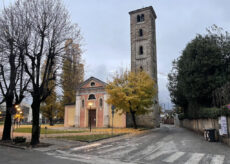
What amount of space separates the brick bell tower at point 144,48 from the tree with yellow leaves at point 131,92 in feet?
30.1

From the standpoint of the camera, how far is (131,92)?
2523 centimetres

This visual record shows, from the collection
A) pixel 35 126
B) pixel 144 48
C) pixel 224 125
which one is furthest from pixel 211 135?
pixel 144 48

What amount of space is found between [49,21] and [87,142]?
904cm

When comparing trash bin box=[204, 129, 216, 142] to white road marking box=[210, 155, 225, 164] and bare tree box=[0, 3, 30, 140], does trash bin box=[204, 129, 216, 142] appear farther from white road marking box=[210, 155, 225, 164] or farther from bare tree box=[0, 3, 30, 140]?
bare tree box=[0, 3, 30, 140]

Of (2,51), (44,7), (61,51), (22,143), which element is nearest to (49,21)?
(44,7)

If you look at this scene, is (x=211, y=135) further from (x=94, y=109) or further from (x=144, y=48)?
(x=144, y=48)

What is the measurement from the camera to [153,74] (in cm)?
3709

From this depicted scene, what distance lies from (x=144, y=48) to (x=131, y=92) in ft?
50.9

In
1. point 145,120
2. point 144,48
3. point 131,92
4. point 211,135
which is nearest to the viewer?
point 211,135

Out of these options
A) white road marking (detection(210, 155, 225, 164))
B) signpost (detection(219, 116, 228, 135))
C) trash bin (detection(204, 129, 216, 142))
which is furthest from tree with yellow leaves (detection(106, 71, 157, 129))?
white road marking (detection(210, 155, 225, 164))

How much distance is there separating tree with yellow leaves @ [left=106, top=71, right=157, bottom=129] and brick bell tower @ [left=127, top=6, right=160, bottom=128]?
919cm

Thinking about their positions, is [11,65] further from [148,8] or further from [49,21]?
[148,8]

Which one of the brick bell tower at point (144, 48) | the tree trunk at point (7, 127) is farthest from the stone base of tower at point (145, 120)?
the tree trunk at point (7, 127)

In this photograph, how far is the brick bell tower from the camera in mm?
35378
